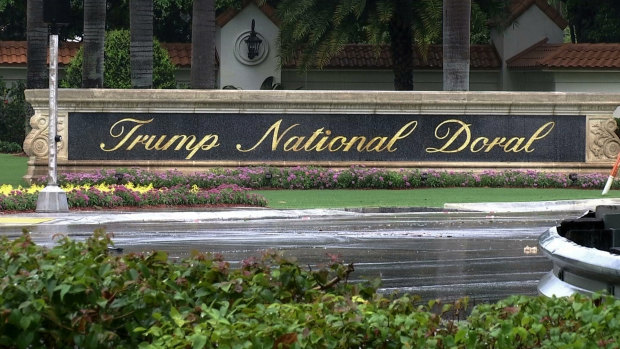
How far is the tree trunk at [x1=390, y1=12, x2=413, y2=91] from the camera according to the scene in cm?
3981

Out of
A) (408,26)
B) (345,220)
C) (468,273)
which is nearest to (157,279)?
(468,273)

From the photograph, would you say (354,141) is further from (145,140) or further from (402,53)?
(402,53)

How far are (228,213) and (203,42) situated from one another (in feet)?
33.5

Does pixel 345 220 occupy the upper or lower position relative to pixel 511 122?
lower

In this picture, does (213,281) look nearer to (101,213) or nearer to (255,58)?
(101,213)

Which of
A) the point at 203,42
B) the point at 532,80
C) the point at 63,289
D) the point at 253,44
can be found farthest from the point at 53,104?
the point at 532,80

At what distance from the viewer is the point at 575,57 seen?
41.8m

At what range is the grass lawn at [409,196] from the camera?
83.4 ft

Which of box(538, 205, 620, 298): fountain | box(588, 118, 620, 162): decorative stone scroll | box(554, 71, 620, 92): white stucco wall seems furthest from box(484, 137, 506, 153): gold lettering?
box(538, 205, 620, 298): fountain

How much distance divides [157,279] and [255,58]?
3792 cm

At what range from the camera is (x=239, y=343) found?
555cm

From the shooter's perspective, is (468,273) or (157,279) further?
(468,273)

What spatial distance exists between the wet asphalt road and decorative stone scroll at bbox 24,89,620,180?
5.80 meters

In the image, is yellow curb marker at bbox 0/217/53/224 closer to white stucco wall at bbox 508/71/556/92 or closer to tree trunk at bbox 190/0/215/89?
tree trunk at bbox 190/0/215/89
